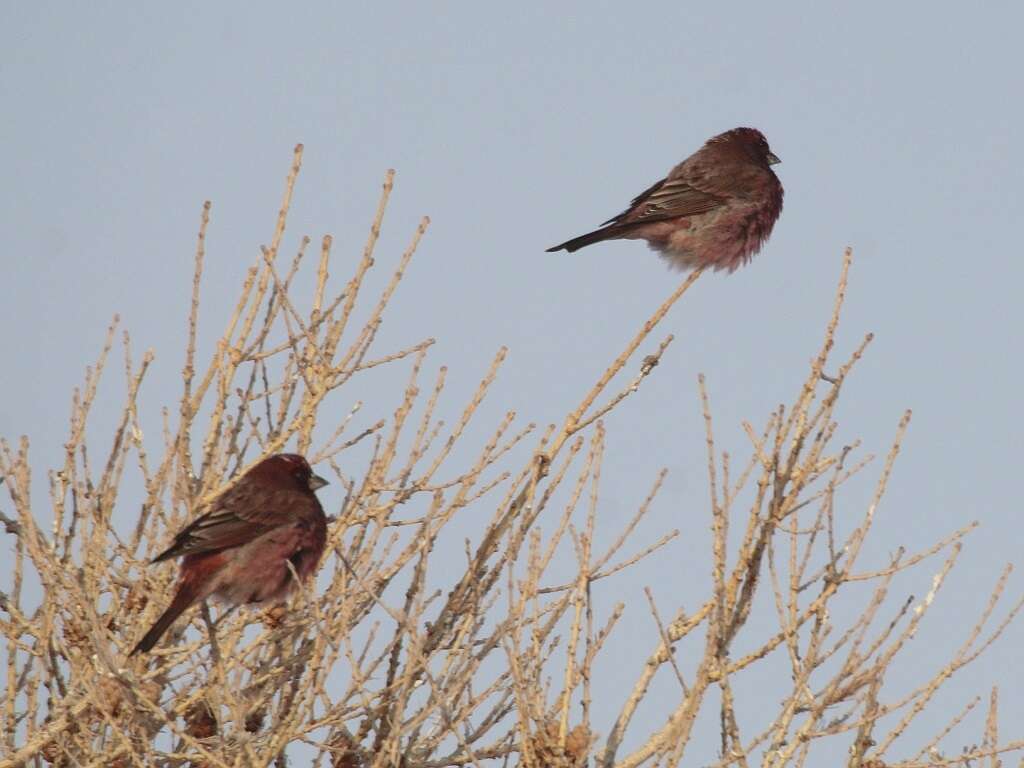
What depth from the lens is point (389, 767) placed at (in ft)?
20.5

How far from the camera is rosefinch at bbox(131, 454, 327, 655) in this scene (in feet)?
22.7

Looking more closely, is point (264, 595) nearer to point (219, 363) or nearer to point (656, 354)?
point (219, 363)

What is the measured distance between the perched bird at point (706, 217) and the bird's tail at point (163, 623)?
4.97 meters

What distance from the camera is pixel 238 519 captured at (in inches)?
288

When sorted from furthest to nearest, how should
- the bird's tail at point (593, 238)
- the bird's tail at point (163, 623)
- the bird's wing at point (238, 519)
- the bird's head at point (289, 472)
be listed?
the bird's tail at point (593, 238), the bird's head at point (289, 472), the bird's wing at point (238, 519), the bird's tail at point (163, 623)

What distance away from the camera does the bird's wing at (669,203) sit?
37.2 ft

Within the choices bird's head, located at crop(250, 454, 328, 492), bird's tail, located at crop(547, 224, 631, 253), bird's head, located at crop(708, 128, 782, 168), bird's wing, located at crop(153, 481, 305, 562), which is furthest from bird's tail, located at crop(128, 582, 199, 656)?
bird's head, located at crop(708, 128, 782, 168)

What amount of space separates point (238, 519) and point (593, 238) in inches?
177

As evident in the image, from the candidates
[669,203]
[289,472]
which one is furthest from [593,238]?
[289,472]

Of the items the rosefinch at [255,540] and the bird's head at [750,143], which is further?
the bird's head at [750,143]

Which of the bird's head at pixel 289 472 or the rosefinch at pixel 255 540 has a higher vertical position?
the bird's head at pixel 289 472

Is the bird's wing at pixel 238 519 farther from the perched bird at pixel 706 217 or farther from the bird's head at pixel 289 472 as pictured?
the perched bird at pixel 706 217


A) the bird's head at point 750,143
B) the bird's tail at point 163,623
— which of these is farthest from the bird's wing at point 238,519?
the bird's head at point 750,143

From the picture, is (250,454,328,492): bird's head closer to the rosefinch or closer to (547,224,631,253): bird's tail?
the rosefinch
